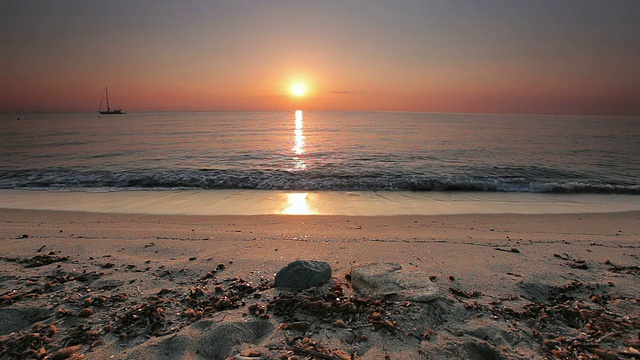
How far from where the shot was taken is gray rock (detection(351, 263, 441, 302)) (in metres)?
3.16

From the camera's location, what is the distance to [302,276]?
3.52m

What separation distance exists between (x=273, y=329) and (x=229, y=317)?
47 centimetres

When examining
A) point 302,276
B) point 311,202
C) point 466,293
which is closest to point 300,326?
point 302,276

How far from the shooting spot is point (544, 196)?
10.6 metres

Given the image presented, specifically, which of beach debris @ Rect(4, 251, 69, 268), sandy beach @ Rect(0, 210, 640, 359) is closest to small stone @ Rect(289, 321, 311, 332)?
sandy beach @ Rect(0, 210, 640, 359)

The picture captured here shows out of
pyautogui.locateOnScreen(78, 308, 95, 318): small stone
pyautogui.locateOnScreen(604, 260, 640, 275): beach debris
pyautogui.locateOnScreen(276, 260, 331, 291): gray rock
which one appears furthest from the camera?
pyautogui.locateOnScreen(604, 260, 640, 275): beach debris

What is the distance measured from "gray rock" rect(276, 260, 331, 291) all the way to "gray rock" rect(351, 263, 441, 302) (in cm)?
36

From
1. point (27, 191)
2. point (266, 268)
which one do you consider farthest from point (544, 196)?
point (27, 191)

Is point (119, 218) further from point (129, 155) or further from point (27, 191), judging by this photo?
point (129, 155)

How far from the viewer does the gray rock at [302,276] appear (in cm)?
346

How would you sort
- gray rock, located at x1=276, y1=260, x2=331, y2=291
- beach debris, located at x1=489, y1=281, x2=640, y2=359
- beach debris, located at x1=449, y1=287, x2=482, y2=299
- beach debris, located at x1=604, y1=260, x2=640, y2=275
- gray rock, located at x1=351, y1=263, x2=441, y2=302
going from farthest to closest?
beach debris, located at x1=604, y1=260, x2=640, y2=275
gray rock, located at x1=276, y1=260, x2=331, y2=291
beach debris, located at x1=449, y1=287, x2=482, y2=299
gray rock, located at x1=351, y1=263, x2=441, y2=302
beach debris, located at x1=489, y1=281, x2=640, y2=359

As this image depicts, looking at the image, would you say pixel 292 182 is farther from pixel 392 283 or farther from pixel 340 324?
pixel 340 324

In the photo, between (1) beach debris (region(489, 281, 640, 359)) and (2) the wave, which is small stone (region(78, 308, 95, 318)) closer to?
(1) beach debris (region(489, 281, 640, 359))

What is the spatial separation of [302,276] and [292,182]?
8605 millimetres
